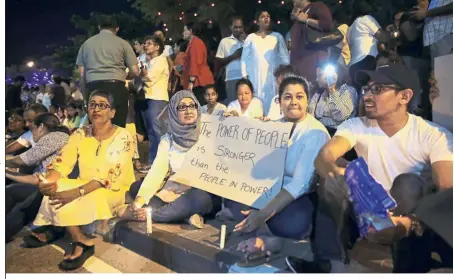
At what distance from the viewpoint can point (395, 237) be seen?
247 centimetres

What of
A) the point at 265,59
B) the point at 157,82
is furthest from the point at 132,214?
the point at 265,59

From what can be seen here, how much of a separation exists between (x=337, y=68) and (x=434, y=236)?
1678mm

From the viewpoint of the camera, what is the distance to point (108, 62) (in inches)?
161

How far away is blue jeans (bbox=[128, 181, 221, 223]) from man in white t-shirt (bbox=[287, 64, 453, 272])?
3.00 ft

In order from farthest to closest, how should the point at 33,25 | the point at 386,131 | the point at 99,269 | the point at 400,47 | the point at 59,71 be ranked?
the point at 59,71, the point at 33,25, the point at 400,47, the point at 99,269, the point at 386,131

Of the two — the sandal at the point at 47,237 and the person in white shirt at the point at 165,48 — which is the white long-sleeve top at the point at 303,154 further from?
the person in white shirt at the point at 165,48

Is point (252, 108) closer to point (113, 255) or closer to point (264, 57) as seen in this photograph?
point (264, 57)

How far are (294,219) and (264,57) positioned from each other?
1.84m

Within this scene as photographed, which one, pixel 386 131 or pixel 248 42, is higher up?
pixel 248 42

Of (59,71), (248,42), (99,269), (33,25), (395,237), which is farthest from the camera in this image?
(59,71)

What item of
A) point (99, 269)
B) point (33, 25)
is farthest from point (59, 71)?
point (99, 269)

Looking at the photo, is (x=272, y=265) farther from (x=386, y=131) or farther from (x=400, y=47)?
(x=400, y=47)

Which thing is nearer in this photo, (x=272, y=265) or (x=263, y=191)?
(x=272, y=265)

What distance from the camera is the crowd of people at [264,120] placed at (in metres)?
2.63
